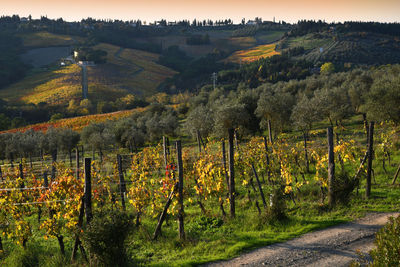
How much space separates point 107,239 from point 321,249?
6046 millimetres

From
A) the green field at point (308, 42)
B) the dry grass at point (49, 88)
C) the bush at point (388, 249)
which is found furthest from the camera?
the green field at point (308, 42)

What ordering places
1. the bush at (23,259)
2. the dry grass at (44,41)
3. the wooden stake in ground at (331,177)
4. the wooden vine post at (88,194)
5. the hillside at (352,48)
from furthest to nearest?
1. the dry grass at (44,41)
2. the hillside at (352,48)
3. the wooden stake in ground at (331,177)
4. the bush at (23,259)
5. the wooden vine post at (88,194)

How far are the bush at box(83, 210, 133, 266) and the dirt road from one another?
2.57m

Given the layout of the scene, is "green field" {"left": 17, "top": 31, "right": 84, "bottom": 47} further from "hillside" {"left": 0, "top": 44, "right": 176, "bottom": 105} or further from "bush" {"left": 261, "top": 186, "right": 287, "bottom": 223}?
"bush" {"left": 261, "top": 186, "right": 287, "bottom": 223}

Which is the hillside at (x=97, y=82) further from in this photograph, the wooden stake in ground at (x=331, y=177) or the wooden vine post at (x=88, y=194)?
the wooden stake in ground at (x=331, y=177)

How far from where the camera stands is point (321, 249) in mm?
8961

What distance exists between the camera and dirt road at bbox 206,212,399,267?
330 inches

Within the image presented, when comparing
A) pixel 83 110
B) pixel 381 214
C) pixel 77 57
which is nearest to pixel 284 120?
pixel 381 214

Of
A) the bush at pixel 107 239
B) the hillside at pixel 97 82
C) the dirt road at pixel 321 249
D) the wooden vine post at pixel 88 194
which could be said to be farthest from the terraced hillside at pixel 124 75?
the dirt road at pixel 321 249

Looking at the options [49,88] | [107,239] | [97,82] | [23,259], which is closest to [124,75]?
[97,82]

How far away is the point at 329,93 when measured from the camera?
134 feet

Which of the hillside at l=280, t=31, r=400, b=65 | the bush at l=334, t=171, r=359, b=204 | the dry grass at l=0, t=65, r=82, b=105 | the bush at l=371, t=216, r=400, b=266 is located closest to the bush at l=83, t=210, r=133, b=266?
the bush at l=371, t=216, r=400, b=266

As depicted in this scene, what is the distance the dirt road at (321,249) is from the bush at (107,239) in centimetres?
257

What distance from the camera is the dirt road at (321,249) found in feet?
27.5
